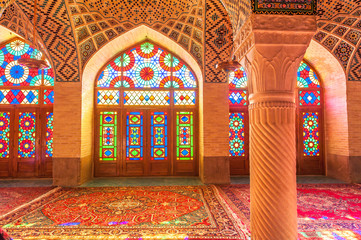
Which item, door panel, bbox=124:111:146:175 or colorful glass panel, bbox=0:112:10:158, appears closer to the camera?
colorful glass panel, bbox=0:112:10:158

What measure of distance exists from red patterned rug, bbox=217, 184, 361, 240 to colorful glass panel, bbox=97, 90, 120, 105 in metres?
4.33

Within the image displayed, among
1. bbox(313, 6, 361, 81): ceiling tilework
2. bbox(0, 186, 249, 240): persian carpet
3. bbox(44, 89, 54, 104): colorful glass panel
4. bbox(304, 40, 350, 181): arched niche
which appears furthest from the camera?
bbox(44, 89, 54, 104): colorful glass panel

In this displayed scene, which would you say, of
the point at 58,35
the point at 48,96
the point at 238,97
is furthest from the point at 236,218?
the point at 48,96

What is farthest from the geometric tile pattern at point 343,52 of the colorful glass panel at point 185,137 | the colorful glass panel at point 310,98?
the colorful glass panel at point 185,137

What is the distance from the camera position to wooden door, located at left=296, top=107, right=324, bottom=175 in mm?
8156

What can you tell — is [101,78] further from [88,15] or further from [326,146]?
[326,146]

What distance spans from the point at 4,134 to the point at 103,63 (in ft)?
12.7

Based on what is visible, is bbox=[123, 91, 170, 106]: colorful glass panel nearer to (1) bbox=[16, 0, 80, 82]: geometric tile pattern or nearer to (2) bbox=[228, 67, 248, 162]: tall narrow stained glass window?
(1) bbox=[16, 0, 80, 82]: geometric tile pattern

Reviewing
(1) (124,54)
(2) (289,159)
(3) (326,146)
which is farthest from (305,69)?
(2) (289,159)

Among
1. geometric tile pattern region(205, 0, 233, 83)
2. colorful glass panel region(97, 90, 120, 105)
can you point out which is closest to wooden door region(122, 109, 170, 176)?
colorful glass panel region(97, 90, 120, 105)

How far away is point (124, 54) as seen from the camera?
26.4 ft

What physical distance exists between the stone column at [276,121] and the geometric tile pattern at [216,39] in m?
4.06

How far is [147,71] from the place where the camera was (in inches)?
316

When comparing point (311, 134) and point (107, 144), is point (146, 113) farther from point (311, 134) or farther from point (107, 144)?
point (311, 134)
